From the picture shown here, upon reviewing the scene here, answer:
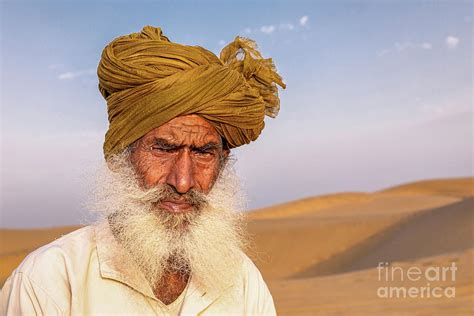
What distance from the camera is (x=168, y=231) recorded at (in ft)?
8.53

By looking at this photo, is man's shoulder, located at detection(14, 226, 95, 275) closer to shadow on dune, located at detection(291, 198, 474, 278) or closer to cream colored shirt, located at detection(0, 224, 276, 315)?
cream colored shirt, located at detection(0, 224, 276, 315)

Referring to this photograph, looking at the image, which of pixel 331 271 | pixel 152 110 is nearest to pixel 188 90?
pixel 152 110

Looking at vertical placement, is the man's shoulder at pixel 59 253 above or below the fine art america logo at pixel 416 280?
above

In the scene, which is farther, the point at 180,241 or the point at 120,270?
the point at 180,241

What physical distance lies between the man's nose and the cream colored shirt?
0.34 meters

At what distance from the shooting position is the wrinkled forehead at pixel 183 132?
2.58 m

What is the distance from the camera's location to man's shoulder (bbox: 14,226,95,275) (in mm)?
2281

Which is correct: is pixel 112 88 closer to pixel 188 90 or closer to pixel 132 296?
pixel 188 90

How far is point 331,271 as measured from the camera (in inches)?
585

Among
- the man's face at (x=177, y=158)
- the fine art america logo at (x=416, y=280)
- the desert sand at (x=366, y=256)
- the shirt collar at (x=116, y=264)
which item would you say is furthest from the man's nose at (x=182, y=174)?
the fine art america logo at (x=416, y=280)

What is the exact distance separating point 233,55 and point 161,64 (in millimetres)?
444

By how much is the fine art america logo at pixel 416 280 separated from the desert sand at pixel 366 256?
0.01m

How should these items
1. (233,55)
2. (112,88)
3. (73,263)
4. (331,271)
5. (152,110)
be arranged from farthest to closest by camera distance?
(331,271), (233,55), (112,88), (152,110), (73,263)

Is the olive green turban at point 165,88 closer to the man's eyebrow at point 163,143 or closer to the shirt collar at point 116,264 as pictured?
the man's eyebrow at point 163,143
